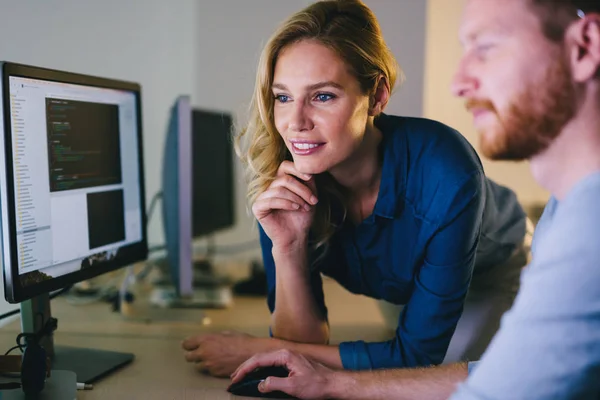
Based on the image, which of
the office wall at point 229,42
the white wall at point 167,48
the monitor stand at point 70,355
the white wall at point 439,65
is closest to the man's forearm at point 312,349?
the monitor stand at point 70,355

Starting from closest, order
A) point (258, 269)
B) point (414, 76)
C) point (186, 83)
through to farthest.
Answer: point (414, 76) → point (258, 269) → point (186, 83)

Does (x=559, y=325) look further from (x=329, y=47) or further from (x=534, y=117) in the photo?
(x=329, y=47)

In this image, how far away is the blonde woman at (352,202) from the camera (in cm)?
110

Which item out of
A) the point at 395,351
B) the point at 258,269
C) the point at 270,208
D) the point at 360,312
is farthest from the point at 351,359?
the point at 258,269

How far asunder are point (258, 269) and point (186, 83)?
2.81 ft

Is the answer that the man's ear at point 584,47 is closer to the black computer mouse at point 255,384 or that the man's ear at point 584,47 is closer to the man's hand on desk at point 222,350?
the black computer mouse at point 255,384

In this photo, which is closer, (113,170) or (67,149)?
(67,149)

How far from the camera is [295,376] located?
99 centimetres

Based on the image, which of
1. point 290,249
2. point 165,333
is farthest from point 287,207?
point 165,333

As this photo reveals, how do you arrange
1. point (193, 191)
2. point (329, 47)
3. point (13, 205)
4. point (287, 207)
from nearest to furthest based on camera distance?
point (13, 205)
point (329, 47)
point (287, 207)
point (193, 191)

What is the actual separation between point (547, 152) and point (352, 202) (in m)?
0.70

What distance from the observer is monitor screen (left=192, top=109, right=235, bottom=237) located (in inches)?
73.5

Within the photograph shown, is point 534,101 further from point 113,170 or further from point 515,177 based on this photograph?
point 515,177

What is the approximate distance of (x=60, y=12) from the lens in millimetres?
2029
